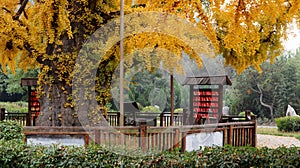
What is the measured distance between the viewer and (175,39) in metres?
6.70

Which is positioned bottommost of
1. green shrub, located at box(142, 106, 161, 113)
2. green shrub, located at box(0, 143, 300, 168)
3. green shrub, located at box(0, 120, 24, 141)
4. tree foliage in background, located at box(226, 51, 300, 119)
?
green shrub, located at box(0, 143, 300, 168)

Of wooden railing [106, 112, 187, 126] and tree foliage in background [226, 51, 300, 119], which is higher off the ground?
tree foliage in background [226, 51, 300, 119]

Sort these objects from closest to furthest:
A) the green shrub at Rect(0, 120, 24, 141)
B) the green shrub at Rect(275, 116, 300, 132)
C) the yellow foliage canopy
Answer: the green shrub at Rect(0, 120, 24, 141), the yellow foliage canopy, the green shrub at Rect(275, 116, 300, 132)

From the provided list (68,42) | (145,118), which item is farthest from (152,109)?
(68,42)

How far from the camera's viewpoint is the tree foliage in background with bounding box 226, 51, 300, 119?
1830 centimetres

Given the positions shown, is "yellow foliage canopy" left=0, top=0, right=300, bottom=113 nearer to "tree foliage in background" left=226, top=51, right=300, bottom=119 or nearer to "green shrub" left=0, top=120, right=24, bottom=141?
"green shrub" left=0, top=120, right=24, bottom=141

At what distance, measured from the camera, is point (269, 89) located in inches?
728

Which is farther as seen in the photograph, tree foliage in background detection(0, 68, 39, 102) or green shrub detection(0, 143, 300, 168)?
tree foliage in background detection(0, 68, 39, 102)

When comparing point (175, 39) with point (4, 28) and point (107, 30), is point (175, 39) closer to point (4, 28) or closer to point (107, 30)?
point (107, 30)

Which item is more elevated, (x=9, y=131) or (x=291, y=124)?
(x=9, y=131)

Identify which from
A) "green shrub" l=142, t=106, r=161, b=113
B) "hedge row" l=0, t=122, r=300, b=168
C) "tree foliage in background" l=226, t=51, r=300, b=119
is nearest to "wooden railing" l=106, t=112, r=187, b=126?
"green shrub" l=142, t=106, r=161, b=113

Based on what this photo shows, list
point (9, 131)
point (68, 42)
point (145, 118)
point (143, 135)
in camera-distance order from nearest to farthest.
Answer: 1. point (9, 131)
2. point (143, 135)
3. point (68, 42)
4. point (145, 118)

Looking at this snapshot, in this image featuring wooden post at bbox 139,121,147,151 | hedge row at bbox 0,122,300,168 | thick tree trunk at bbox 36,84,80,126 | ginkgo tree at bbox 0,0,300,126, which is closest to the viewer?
hedge row at bbox 0,122,300,168

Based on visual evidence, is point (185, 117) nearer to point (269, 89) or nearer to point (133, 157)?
point (133, 157)
